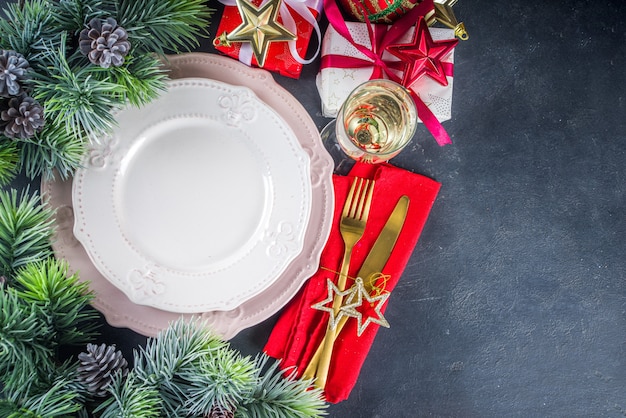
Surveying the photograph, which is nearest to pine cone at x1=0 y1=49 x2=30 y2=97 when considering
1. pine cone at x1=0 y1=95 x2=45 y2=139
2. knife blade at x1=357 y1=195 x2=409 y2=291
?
pine cone at x1=0 y1=95 x2=45 y2=139

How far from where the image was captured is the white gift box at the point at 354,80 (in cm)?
79

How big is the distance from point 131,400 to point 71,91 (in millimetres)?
332

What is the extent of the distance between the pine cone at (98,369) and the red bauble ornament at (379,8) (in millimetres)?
563

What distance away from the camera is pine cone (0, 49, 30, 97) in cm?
55

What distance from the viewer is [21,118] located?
0.57 m

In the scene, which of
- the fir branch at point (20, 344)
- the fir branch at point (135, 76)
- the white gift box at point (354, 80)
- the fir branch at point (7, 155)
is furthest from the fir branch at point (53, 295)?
the white gift box at point (354, 80)

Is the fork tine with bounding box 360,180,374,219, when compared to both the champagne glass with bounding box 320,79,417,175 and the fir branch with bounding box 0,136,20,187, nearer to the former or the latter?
the champagne glass with bounding box 320,79,417,175

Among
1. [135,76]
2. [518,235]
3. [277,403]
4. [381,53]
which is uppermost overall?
[135,76]

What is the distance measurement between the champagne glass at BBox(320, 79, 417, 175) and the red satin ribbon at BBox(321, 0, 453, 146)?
0.02 meters

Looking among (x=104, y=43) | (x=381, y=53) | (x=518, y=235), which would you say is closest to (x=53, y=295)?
(x=104, y=43)

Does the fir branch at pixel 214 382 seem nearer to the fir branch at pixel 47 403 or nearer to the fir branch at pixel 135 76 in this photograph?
the fir branch at pixel 47 403

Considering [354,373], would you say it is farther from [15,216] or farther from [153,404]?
[15,216]

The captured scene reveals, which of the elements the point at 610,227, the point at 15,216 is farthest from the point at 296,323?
the point at 610,227

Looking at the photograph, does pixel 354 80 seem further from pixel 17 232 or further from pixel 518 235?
pixel 17 232
